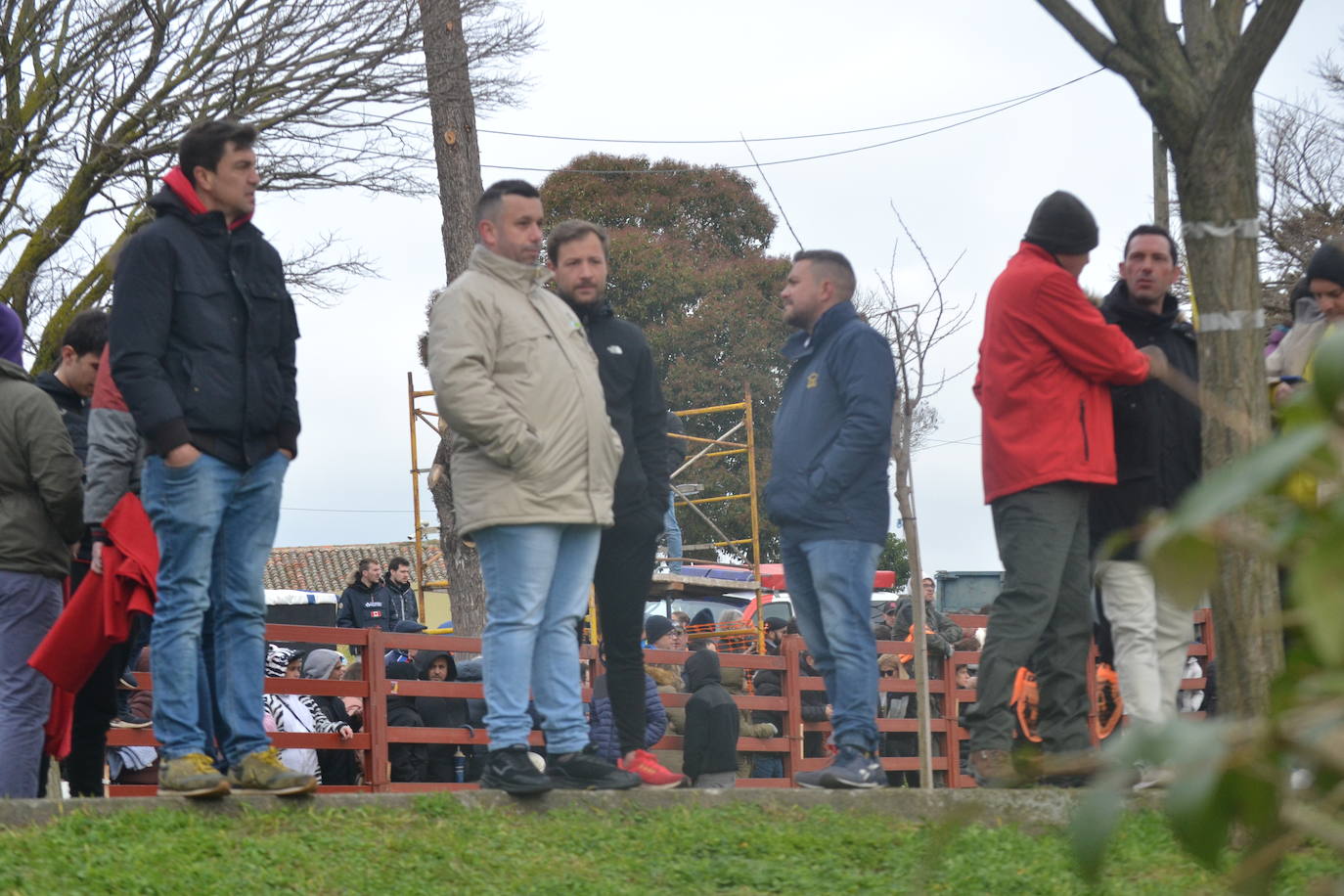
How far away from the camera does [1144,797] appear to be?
5383mm

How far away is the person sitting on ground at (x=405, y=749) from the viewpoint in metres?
9.80

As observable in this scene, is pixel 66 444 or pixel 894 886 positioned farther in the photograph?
pixel 66 444

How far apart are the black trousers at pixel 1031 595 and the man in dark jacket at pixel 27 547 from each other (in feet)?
11.1

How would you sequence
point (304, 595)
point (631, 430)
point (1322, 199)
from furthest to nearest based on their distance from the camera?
point (304, 595) → point (1322, 199) → point (631, 430)

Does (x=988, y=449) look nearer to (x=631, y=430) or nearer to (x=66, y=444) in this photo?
(x=631, y=430)

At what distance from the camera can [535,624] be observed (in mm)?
5910

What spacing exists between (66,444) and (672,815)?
261cm

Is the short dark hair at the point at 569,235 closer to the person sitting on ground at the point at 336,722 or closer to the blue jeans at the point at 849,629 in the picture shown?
the blue jeans at the point at 849,629

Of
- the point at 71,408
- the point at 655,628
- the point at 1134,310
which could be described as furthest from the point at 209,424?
the point at 655,628

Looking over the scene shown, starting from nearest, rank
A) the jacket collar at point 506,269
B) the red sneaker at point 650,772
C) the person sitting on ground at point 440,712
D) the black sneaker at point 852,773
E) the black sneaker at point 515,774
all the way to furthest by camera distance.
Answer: the black sneaker at point 515,774, the jacket collar at point 506,269, the black sneaker at point 852,773, the red sneaker at point 650,772, the person sitting on ground at point 440,712

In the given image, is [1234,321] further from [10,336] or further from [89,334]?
[10,336]

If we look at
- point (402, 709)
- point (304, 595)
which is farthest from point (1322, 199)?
point (402, 709)

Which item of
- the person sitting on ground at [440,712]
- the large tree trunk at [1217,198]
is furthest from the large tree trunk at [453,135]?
the large tree trunk at [1217,198]

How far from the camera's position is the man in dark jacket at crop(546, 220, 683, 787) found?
21.7ft
